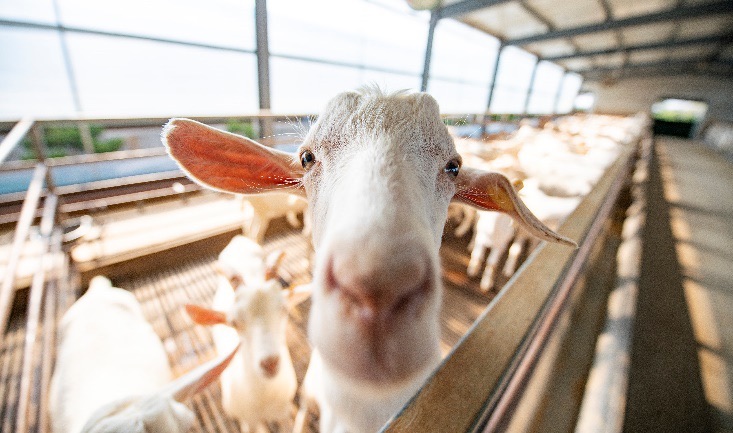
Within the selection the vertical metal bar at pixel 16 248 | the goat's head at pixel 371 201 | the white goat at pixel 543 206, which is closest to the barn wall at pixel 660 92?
the white goat at pixel 543 206

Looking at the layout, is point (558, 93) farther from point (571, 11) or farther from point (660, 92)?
point (571, 11)

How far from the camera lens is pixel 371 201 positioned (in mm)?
509

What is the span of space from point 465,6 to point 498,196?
999 centimetres

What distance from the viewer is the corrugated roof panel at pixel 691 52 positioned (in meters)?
15.0

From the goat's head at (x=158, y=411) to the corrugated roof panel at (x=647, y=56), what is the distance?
963 inches

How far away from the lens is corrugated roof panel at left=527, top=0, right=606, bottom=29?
955cm

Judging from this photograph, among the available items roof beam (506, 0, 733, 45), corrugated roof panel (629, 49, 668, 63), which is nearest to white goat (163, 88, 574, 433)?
roof beam (506, 0, 733, 45)

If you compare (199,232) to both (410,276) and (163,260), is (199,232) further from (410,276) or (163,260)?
(410,276)

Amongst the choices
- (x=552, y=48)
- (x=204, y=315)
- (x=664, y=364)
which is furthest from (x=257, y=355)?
(x=552, y=48)

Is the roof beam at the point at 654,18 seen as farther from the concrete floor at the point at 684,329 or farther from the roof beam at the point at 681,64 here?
the roof beam at the point at 681,64

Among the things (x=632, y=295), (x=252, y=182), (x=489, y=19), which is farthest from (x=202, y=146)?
(x=489, y=19)

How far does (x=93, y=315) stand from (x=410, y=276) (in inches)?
92.7

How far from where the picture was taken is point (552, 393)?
1.24m

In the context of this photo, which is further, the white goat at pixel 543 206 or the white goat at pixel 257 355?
the white goat at pixel 543 206
